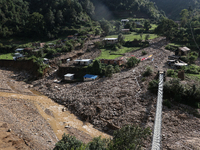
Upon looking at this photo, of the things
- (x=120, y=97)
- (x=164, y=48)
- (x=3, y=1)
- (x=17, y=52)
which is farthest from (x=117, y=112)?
(x=3, y=1)

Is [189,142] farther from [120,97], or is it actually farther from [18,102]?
[18,102]

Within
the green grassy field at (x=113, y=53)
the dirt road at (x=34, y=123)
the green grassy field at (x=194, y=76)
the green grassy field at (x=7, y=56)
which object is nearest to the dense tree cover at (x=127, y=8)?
the green grassy field at (x=113, y=53)

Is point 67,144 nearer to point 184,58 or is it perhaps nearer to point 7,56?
point 184,58

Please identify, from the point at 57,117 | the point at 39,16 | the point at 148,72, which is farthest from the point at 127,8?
the point at 57,117

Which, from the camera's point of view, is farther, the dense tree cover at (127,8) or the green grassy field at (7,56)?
the dense tree cover at (127,8)

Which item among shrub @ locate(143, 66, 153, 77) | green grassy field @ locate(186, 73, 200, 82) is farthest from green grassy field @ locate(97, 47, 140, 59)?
green grassy field @ locate(186, 73, 200, 82)

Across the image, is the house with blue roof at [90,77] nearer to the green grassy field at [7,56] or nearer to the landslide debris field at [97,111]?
the landslide debris field at [97,111]

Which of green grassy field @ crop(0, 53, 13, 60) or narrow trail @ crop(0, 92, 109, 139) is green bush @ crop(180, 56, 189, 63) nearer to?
narrow trail @ crop(0, 92, 109, 139)
